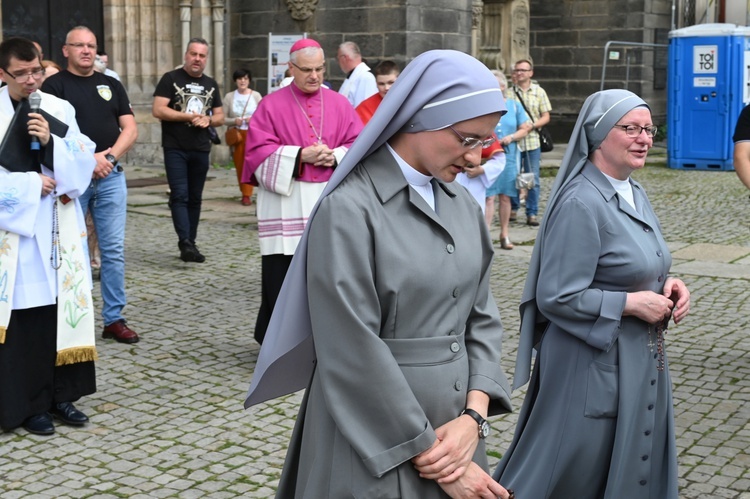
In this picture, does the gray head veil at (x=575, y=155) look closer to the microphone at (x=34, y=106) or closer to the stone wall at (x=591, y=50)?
the microphone at (x=34, y=106)

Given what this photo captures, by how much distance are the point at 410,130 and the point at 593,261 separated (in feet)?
4.45

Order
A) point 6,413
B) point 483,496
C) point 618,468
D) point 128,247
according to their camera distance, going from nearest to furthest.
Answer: point 483,496 → point 618,468 → point 6,413 → point 128,247

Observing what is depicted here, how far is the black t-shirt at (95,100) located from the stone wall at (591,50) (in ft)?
59.4

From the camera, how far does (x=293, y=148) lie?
263 inches

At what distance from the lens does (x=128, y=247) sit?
11164 mm

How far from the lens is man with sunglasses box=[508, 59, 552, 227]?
12203 mm

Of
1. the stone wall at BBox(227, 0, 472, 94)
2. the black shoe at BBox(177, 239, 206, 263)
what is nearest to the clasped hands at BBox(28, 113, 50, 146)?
the black shoe at BBox(177, 239, 206, 263)

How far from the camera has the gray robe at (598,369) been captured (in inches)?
154

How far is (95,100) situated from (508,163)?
4983 millimetres

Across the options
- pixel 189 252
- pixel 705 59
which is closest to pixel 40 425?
pixel 189 252

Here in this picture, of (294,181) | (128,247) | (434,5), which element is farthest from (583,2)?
(294,181)

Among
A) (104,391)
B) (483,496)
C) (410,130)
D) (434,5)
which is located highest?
(434,5)

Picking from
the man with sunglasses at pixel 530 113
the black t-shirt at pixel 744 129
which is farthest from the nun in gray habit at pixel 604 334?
the man with sunglasses at pixel 530 113

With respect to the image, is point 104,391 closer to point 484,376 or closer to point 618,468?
point 618,468
